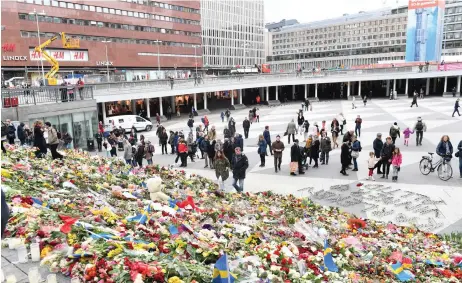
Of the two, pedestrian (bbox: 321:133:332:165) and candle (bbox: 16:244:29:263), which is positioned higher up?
candle (bbox: 16:244:29:263)

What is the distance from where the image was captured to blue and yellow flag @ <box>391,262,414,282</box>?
5720 mm

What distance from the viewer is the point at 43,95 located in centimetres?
2109

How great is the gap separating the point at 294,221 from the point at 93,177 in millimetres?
5361

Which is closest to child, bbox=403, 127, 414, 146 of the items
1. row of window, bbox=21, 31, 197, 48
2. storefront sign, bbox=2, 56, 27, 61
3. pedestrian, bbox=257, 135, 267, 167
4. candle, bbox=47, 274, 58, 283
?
pedestrian, bbox=257, 135, 267, 167

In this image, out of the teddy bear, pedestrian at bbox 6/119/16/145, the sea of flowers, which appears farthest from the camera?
pedestrian at bbox 6/119/16/145

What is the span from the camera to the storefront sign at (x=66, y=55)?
2044 inches

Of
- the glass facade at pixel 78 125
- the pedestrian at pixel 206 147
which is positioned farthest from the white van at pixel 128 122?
the pedestrian at pixel 206 147

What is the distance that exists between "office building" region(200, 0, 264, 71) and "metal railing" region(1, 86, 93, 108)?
245 ft

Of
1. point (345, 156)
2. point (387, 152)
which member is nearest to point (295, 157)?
point (345, 156)

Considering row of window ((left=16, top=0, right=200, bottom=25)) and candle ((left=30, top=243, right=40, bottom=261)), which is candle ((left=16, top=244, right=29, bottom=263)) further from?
row of window ((left=16, top=0, right=200, bottom=25))

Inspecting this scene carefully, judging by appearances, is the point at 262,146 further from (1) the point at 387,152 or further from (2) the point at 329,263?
(2) the point at 329,263

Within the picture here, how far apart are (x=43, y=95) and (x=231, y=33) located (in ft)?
316

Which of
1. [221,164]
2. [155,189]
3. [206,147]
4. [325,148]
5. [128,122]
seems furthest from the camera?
[128,122]

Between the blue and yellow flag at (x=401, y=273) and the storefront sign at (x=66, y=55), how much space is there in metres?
55.9
